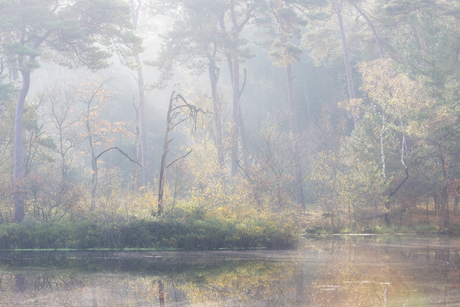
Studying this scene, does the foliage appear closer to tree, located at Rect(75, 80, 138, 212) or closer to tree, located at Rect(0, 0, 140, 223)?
tree, located at Rect(0, 0, 140, 223)

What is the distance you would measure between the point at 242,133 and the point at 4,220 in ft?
64.2

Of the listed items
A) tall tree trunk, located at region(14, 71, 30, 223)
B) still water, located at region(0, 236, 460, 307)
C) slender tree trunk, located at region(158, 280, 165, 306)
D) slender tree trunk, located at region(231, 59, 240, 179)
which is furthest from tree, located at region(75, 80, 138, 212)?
slender tree trunk, located at region(158, 280, 165, 306)

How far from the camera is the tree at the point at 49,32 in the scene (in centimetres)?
1991

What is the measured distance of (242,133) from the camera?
33875mm

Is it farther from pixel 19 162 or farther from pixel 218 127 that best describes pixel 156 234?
pixel 218 127

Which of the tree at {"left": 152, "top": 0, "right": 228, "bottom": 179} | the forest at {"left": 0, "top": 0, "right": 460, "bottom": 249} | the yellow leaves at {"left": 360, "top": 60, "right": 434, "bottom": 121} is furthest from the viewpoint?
the tree at {"left": 152, "top": 0, "right": 228, "bottom": 179}

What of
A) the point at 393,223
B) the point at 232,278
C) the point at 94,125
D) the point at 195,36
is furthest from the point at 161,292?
the point at 195,36

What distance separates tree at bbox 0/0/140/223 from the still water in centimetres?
912

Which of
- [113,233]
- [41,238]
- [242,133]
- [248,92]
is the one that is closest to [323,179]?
[242,133]

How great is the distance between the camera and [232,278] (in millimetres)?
9984

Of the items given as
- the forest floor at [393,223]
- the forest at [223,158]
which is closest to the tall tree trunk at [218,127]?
the forest at [223,158]

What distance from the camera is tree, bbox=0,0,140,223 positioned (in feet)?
65.3

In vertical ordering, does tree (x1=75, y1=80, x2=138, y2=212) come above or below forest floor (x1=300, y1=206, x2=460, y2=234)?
above

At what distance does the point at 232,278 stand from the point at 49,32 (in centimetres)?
1753
